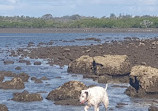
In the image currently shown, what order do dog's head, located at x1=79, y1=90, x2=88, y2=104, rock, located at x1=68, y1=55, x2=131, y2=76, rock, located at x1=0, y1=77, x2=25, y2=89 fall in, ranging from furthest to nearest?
1. rock, located at x1=68, y1=55, x2=131, y2=76
2. rock, located at x1=0, y1=77, x2=25, y2=89
3. dog's head, located at x1=79, y1=90, x2=88, y2=104

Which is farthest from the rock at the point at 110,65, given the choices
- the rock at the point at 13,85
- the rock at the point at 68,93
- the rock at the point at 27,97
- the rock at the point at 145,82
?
the rock at the point at 27,97

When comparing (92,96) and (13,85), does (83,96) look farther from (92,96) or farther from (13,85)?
(13,85)

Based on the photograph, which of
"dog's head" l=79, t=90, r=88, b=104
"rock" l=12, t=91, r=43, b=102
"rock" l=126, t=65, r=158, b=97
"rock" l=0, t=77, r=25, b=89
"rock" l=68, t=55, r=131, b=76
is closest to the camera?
"dog's head" l=79, t=90, r=88, b=104

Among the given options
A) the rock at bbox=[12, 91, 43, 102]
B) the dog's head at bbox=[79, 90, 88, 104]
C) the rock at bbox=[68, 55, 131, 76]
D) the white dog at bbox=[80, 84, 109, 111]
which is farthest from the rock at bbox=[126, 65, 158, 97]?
the dog's head at bbox=[79, 90, 88, 104]

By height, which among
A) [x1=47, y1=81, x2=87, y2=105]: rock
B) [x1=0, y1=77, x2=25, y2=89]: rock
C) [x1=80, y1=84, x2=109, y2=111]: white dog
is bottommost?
[x1=0, y1=77, x2=25, y2=89]: rock

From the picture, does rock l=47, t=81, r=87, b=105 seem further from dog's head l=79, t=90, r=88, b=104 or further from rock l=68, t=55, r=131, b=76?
rock l=68, t=55, r=131, b=76

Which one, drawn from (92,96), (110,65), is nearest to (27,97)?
(92,96)

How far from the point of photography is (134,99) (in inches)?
1308

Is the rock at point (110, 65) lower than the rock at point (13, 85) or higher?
higher

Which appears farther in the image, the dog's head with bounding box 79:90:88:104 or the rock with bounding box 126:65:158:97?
the rock with bounding box 126:65:158:97

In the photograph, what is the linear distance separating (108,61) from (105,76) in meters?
2.07

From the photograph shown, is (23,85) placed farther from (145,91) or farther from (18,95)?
(145,91)

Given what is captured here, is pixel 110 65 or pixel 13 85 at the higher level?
pixel 110 65

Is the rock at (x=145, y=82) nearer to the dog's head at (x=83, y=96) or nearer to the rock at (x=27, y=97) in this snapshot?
the rock at (x=27, y=97)
